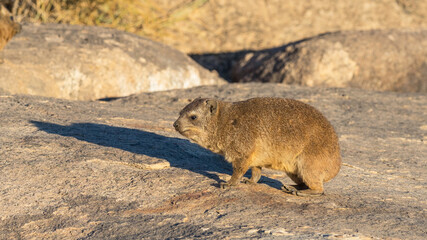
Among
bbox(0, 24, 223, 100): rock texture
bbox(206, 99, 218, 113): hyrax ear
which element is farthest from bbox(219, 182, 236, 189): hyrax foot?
Answer: bbox(0, 24, 223, 100): rock texture

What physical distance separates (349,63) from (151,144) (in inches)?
243

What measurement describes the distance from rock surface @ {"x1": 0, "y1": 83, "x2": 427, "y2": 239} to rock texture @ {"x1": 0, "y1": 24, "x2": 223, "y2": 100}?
1436mm

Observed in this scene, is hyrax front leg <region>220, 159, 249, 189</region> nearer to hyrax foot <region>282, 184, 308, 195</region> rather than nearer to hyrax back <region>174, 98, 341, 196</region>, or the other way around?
hyrax back <region>174, 98, 341, 196</region>

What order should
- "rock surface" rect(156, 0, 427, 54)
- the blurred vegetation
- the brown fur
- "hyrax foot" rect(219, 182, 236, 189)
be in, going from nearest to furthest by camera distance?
"hyrax foot" rect(219, 182, 236, 189)
the brown fur
the blurred vegetation
"rock surface" rect(156, 0, 427, 54)

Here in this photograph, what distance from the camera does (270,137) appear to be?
5117 mm

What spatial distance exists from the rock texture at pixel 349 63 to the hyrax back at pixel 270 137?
5.66 metres

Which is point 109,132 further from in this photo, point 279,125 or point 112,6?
point 112,6

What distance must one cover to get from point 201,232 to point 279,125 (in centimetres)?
147

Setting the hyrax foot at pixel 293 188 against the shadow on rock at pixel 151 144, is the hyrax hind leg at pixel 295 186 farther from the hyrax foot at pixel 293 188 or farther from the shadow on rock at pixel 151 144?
the shadow on rock at pixel 151 144

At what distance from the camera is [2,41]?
29.7ft

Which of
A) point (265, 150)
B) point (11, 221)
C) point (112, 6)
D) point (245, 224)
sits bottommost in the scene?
point (11, 221)

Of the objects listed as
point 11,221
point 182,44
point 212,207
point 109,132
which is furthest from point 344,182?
point 182,44

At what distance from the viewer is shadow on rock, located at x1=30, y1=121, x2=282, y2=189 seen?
570cm

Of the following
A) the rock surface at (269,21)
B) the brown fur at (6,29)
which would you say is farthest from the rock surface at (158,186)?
the rock surface at (269,21)
